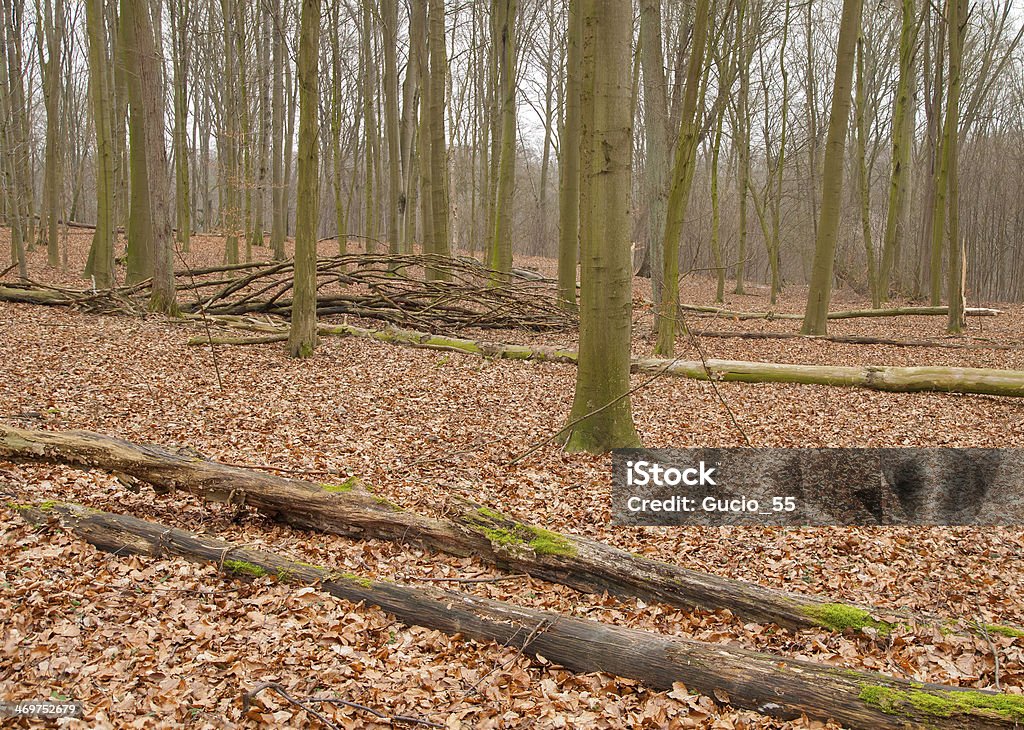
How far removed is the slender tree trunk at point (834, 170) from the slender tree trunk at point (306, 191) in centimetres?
803

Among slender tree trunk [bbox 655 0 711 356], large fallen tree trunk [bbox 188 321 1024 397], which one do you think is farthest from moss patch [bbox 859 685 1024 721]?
slender tree trunk [bbox 655 0 711 356]

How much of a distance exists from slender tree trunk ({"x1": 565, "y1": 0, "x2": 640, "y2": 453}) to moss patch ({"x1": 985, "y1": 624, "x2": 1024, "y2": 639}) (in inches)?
131

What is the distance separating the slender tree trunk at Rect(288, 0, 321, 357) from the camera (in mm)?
9102

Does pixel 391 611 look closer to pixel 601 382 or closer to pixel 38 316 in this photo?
pixel 601 382

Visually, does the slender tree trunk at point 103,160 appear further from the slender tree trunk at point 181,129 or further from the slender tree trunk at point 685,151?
the slender tree trunk at point 685,151

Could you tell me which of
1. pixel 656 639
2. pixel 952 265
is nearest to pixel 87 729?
pixel 656 639

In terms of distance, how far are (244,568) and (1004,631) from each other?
14.2 feet

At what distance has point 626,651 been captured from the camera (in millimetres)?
3602

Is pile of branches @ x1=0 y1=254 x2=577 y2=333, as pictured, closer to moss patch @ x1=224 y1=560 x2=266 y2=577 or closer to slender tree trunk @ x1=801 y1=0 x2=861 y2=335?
slender tree trunk @ x1=801 y1=0 x2=861 y2=335

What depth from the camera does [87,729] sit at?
9.78 ft

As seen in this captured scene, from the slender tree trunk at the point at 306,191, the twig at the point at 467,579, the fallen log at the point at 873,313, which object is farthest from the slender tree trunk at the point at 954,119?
the twig at the point at 467,579

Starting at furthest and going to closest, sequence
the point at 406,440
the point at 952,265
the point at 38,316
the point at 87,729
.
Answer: the point at 952,265 → the point at 38,316 → the point at 406,440 → the point at 87,729

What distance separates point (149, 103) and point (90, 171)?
39.5 m

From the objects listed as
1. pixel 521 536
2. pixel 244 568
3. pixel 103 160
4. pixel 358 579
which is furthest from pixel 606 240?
pixel 103 160
